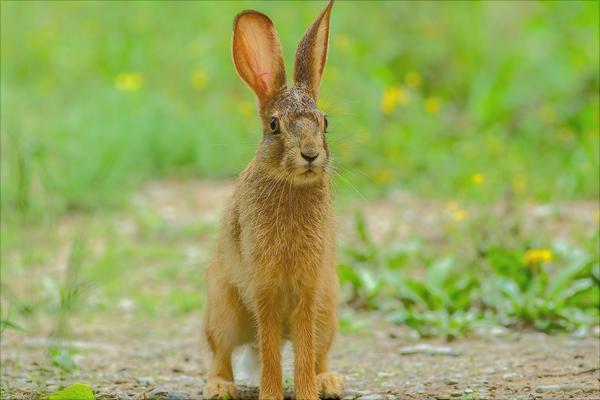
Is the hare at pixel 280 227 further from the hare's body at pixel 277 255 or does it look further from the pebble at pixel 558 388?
the pebble at pixel 558 388

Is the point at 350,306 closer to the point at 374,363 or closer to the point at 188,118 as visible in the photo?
the point at 374,363

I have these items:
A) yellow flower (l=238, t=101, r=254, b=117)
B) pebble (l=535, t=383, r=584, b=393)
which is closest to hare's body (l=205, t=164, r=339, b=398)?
pebble (l=535, t=383, r=584, b=393)

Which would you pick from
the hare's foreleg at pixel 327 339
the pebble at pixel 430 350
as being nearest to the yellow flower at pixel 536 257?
the pebble at pixel 430 350

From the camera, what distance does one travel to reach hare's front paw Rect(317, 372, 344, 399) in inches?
187

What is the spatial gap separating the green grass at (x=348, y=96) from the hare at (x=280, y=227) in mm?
2897

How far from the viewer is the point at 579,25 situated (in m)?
9.51

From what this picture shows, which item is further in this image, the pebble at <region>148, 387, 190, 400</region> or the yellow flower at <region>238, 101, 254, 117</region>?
the yellow flower at <region>238, 101, 254, 117</region>

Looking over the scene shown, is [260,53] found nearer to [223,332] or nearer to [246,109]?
[223,332]

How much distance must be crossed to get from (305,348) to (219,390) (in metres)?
0.48

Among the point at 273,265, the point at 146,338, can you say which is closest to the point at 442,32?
the point at 146,338

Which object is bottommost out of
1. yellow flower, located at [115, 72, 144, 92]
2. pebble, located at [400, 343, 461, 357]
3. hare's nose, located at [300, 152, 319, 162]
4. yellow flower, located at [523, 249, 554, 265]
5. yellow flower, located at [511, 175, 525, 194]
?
pebble, located at [400, 343, 461, 357]

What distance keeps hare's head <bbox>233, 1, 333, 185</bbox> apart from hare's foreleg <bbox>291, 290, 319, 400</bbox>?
529 mm

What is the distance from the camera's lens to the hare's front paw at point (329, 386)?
15.6ft

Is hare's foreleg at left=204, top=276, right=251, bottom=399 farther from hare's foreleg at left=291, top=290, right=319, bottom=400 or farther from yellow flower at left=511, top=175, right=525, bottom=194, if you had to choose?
yellow flower at left=511, top=175, right=525, bottom=194
